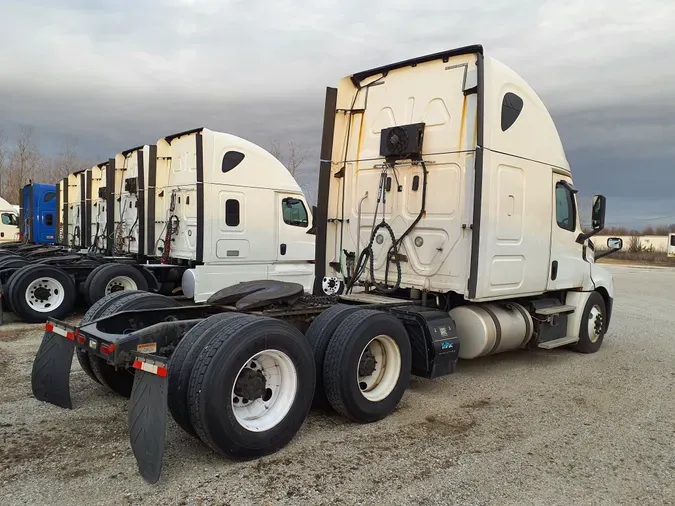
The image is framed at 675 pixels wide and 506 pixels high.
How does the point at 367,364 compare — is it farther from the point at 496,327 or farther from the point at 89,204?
the point at 89,204

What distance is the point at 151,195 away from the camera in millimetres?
11141

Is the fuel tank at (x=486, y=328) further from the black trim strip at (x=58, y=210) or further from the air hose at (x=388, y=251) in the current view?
the black trim strip at (x=58, y=210)

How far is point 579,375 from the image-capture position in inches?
256

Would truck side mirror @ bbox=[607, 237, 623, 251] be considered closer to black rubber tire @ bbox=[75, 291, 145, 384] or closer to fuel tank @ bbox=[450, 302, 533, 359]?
fuel tank @ bbox=[450, 302, 533, 359]

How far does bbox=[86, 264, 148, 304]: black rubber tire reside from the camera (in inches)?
372

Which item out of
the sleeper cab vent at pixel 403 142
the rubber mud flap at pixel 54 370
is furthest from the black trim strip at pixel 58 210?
the sleeper cab vent at pixel 403 142

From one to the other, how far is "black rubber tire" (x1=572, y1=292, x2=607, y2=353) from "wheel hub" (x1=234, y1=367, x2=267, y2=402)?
520 cm

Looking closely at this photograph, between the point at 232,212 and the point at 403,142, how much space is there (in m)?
4.86

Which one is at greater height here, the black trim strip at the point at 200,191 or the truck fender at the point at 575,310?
the black trim strip at the point at 200,191

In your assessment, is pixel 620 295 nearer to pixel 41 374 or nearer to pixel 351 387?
pixel 351 387

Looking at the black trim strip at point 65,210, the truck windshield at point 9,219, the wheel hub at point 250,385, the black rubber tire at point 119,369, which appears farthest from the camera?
the truck windshield at point 9,219

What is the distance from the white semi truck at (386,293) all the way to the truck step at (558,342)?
34mm

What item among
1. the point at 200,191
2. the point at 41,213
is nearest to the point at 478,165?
the point at 200,191

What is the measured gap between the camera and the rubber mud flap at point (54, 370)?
4.53 m
